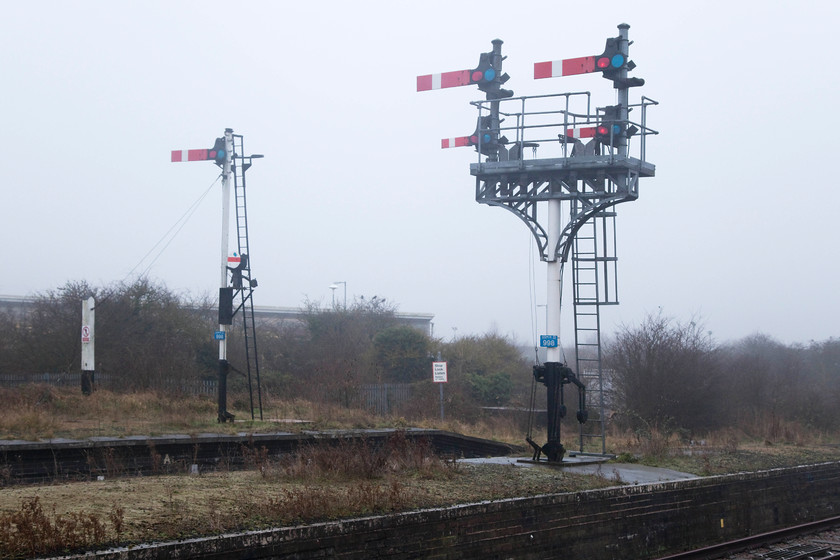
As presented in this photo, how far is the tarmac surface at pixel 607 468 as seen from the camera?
41.4 feet

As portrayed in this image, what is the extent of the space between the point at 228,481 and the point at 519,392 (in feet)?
93.5

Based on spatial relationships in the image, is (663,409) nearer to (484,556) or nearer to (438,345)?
(438,345)

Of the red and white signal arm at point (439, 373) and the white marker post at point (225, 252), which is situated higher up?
the white marker post at point (225, 252)

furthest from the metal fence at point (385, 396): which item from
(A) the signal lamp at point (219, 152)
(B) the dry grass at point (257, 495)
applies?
(B) the dry grass at point (257, 495)

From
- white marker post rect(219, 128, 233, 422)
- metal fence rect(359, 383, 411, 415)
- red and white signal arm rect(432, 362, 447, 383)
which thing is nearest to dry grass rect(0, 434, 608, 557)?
white marker post rect(219, 128, 233, 422)

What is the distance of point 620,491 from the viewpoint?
36.2 ft

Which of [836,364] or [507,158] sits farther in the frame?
[836,364]

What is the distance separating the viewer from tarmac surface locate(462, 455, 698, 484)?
496 inches

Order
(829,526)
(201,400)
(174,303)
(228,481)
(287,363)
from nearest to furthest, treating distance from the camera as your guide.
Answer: (228,481) → (829,526) → (201,400) → (174,303) → (287,363)

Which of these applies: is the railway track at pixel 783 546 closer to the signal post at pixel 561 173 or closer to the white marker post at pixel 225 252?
the signal post at pixel 561 173

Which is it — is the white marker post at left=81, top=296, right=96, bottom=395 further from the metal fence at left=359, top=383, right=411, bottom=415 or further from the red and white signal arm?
the red and white signal arm

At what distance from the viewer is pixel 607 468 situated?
14.0 meters

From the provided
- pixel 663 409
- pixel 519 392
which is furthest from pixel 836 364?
pixel 663 409

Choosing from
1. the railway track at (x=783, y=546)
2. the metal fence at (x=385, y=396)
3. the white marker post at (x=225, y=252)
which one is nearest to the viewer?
the railway track at (x=783, y=546)
